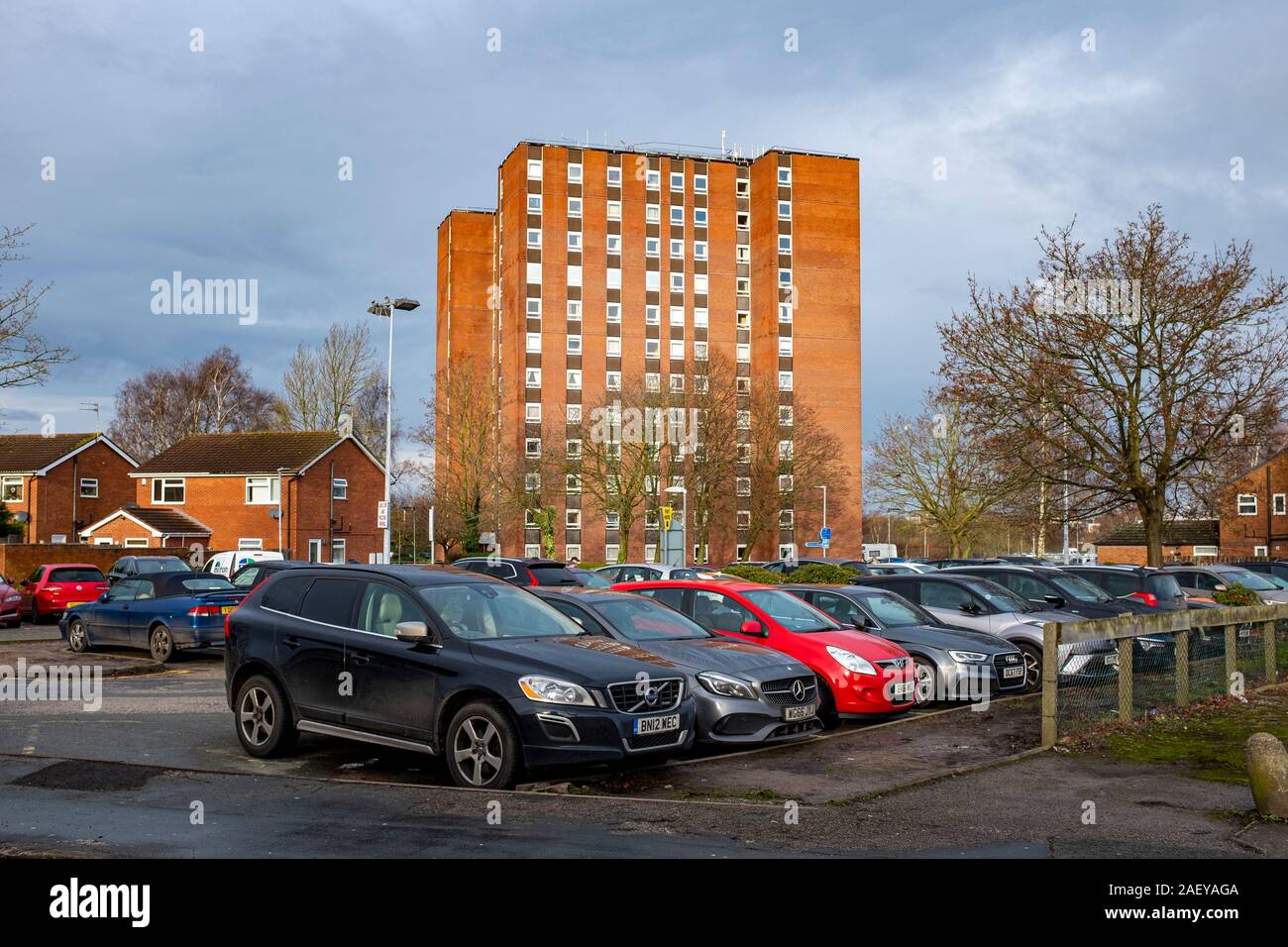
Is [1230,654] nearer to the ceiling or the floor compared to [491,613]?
nearer to the floor

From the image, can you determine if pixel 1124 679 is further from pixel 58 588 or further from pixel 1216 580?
pixel 58 588

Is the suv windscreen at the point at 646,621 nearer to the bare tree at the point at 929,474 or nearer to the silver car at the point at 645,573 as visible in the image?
the silver car at the point at 645,573

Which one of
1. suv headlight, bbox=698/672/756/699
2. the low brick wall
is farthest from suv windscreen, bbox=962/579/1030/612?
the low brick wall

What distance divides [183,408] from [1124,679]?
8438 cm

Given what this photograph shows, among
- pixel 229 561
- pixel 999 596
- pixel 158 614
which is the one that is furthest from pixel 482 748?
pixel 229 561

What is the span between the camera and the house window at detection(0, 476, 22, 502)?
58.0m

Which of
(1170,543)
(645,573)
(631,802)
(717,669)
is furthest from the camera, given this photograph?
(1170,543)

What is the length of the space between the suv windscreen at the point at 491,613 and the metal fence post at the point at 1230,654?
838cm

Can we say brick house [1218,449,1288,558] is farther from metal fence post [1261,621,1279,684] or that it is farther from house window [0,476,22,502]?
house window [0,476,22,502]

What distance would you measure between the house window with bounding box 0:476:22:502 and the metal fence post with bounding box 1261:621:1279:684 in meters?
57.4

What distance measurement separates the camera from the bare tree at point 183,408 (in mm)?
85688

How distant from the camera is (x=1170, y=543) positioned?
69.8 meters
